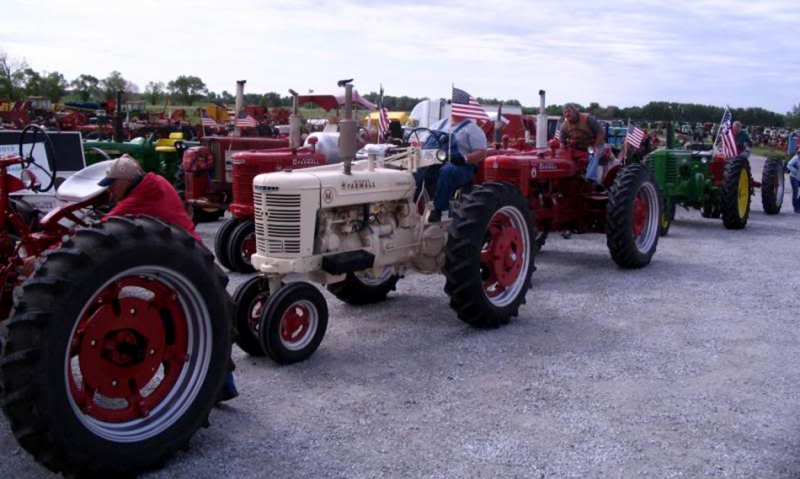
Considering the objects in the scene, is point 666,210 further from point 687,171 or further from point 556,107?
point 556,107

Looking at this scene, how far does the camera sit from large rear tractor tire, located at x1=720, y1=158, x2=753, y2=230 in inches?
439

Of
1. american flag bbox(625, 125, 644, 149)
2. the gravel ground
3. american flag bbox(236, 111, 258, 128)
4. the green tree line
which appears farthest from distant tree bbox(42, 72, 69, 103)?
the gravel ground

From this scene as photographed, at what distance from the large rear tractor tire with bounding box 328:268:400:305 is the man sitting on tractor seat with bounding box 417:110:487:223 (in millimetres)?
734

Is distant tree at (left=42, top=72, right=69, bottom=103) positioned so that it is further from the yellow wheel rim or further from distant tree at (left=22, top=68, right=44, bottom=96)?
the yellow wheel rim

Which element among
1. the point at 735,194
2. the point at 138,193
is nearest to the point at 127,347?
the point at 138,193

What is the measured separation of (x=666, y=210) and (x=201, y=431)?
8.88 metres

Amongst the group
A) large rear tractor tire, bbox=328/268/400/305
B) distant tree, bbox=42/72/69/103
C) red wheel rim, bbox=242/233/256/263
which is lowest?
large rear tractor tire, bbox=328/268/400/305

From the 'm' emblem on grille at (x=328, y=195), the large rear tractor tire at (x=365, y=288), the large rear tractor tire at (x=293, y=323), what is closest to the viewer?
the large rear tractor tire at (x=293, y=323)

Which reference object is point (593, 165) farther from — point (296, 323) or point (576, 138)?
point (296, 323)

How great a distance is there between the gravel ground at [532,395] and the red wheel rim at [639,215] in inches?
55.3

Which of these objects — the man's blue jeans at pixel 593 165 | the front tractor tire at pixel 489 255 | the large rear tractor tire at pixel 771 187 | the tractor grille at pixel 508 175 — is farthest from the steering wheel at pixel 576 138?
the large rear tractor tire at pixel 771 187

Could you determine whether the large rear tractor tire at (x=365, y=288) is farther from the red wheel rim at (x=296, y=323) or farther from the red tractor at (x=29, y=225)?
the red tractor at (x=29, y=225)

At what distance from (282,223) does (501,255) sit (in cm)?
187

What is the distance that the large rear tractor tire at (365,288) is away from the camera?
631 centimetres
